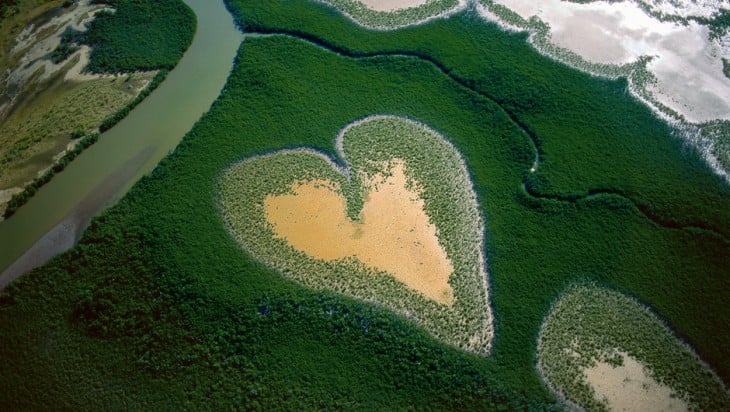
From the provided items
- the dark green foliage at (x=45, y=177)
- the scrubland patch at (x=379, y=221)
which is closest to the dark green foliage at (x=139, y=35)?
the dark green foliage at (x=45, y=177)

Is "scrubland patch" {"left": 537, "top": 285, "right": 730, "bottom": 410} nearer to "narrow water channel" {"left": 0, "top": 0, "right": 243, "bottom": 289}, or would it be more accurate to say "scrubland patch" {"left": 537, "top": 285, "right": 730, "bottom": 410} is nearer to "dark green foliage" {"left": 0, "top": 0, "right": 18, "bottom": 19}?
"narrow water channel" {"left": 0, "top": 0, "right": 243, "bottom": 289}

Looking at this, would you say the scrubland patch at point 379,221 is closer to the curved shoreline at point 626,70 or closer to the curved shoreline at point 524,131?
the curved shoreline at point 524,131

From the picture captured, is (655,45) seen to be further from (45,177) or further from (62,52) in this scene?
(62,52)

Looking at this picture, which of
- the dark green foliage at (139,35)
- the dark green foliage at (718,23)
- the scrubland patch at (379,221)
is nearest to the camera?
the scrubland patch at (379,221)

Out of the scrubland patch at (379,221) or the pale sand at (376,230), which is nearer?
the scrubland patch at (379,221)

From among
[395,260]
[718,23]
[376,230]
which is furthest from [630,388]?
[718,23]

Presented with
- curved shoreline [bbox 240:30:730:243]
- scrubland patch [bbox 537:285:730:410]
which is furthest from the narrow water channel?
scrubland patch [bbox 537:285:730:410]

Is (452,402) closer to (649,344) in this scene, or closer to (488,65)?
(649,344)
